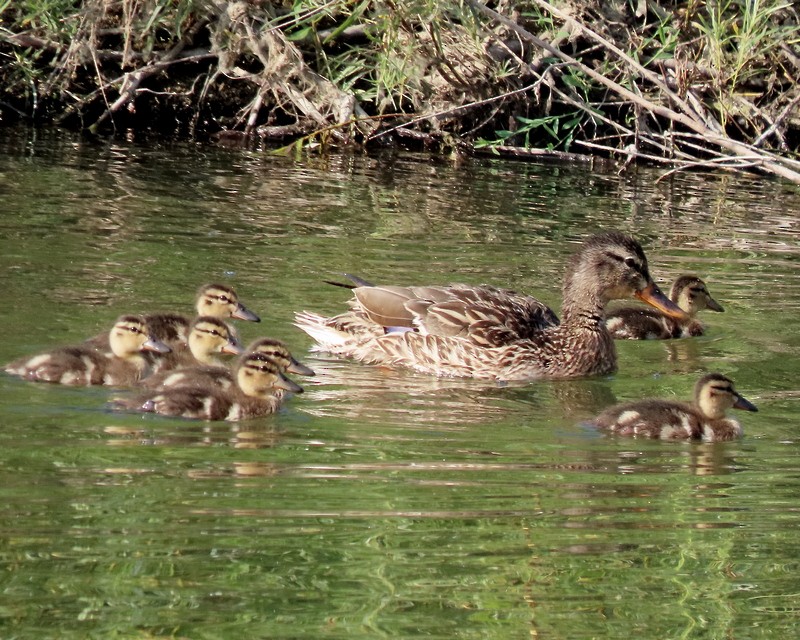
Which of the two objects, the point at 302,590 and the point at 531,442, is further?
the point at 531,442

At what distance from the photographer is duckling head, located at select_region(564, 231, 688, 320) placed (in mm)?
7812

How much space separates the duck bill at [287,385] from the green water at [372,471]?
112 mm

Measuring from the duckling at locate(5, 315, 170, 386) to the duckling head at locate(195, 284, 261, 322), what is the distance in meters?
0.47

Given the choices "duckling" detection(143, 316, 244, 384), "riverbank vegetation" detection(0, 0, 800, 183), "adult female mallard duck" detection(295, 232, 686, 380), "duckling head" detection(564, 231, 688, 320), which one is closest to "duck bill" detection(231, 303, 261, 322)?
"duckling" detection(143, 316, 244, 384)

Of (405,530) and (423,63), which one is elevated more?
(423,63)

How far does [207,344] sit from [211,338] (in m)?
0.04

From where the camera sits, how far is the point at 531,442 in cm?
589

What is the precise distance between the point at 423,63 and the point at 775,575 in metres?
7.78

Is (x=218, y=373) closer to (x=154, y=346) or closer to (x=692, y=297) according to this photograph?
(x=154, y=346)

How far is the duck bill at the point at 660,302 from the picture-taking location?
791 centimetres

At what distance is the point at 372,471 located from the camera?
206 inches

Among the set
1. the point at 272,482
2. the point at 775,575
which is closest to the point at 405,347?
the point at 272,482

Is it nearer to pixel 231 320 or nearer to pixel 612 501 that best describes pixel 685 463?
pixel 612 501

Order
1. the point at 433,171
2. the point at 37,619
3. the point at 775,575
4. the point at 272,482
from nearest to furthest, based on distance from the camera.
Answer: the point at 37,619 < the point at 775,575 < the point at 272,482 < the point at 433,171
